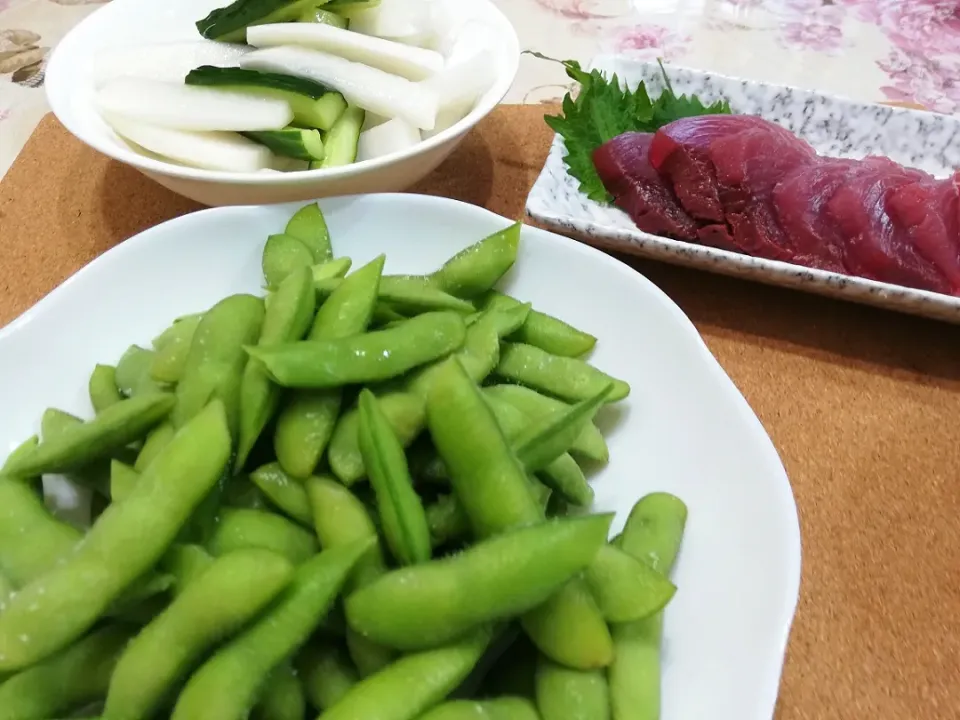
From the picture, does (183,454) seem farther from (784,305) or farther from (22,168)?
(22,168)

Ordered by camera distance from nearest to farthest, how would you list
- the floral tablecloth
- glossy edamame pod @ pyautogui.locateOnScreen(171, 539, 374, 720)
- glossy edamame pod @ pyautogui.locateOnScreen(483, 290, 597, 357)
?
glossy edamame pod @ pyautogui.locateOnScreen(171, 539, 374, 720) → glossy edamame pod @ pyautogui.locateOnScreen(483, 290, 597, 357) → the floral tablecloth

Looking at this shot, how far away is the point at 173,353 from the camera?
0.96 metres

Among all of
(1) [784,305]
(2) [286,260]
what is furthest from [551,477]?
(1) [784,305]

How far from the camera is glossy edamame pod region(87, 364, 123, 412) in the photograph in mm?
996

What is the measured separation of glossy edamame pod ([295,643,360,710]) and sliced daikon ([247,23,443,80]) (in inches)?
41.6

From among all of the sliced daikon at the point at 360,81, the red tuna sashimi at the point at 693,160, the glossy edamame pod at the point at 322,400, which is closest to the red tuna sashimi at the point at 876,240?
the red tuna sashimi at the point at 693,160

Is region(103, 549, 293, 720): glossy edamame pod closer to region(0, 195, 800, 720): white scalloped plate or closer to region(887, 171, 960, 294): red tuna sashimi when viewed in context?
region(0, 195, 800, 720): white scalloped plate

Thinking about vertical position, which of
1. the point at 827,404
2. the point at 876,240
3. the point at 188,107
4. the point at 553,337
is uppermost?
the point at 188,107

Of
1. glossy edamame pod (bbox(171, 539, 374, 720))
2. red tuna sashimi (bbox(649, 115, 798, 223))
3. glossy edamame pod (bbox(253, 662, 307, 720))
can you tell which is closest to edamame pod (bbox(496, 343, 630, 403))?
glossy edamame pod (bbox(171, 539, 374, 720))

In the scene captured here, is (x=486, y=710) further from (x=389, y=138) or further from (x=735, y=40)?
(x=735, y=40)

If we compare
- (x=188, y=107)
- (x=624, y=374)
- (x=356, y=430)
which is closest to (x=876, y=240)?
(x=624, y=374)

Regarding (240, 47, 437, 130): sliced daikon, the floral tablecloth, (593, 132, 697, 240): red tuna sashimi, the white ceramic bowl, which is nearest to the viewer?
the white ceramic bowl

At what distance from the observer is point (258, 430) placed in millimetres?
863

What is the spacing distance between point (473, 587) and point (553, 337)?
457 millimetres
